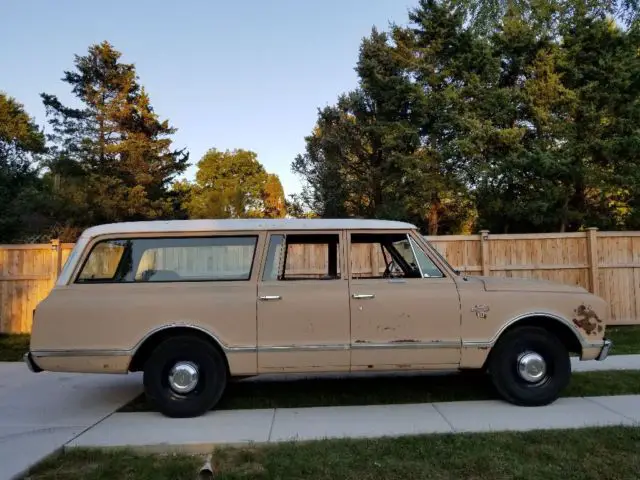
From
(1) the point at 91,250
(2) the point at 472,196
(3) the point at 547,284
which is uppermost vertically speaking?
(2) the point at 472,196

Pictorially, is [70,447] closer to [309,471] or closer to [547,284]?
[309,471]

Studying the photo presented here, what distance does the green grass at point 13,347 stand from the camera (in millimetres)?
9508

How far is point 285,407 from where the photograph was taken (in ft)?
→ 20.5

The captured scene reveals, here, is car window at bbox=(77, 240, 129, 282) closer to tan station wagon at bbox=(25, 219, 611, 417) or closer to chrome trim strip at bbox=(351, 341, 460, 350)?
tan station wagon at bbox=(25, 219, 611, 417)

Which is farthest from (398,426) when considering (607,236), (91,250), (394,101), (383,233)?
(394,101)

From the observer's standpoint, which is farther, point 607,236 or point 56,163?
point 56,163

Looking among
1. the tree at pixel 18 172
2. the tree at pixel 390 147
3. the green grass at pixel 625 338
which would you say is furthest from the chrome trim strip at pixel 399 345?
the tree at pixel 18 172

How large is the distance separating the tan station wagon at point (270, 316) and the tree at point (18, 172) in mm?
19705

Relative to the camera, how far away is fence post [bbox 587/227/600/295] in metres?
11.1

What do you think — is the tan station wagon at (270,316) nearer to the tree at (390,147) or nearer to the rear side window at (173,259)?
the rear side window at (173,259)

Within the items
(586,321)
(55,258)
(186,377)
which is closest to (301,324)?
(186,377)

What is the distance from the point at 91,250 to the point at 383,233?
3.16 meters

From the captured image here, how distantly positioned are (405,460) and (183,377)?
8.16 ft

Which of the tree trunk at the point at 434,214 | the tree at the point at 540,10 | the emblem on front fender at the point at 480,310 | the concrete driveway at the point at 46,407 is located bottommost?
the concrete driveway at the point at 46,407
